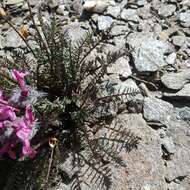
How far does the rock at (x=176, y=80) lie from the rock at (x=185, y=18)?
16.6 inches

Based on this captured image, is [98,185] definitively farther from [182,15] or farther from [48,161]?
[182,15]

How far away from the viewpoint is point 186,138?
2.71 meters

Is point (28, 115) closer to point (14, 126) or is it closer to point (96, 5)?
point (14, 126)

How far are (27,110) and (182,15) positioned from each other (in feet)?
4.80

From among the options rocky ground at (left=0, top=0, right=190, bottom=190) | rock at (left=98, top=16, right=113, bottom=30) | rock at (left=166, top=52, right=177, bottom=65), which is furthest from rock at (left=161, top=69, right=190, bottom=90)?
rock at (left=98, top=16, right=113, bottom=30)

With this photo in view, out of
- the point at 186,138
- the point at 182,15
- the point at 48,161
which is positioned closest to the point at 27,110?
the point at 48,161

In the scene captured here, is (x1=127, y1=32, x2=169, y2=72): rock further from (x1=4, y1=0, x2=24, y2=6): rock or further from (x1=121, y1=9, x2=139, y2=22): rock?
(x1=4, y1=0, x2=24, y2=6): rock

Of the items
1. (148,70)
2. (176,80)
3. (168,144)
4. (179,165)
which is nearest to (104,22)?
(148,70)

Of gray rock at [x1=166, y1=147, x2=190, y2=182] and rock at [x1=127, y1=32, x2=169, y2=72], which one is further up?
rock at [x1=127, y1=32, x2=169, y2=72]

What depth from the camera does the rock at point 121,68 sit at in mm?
2975

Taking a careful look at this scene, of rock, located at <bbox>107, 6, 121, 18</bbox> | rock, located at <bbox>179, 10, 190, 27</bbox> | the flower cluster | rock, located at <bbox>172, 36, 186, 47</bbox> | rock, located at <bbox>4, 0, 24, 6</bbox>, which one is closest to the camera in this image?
the flower cluster

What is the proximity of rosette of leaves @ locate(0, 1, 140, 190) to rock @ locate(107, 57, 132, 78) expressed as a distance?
0.12 meters

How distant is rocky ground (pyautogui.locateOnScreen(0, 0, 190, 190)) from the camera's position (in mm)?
2621

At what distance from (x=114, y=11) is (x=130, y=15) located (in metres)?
0.12
